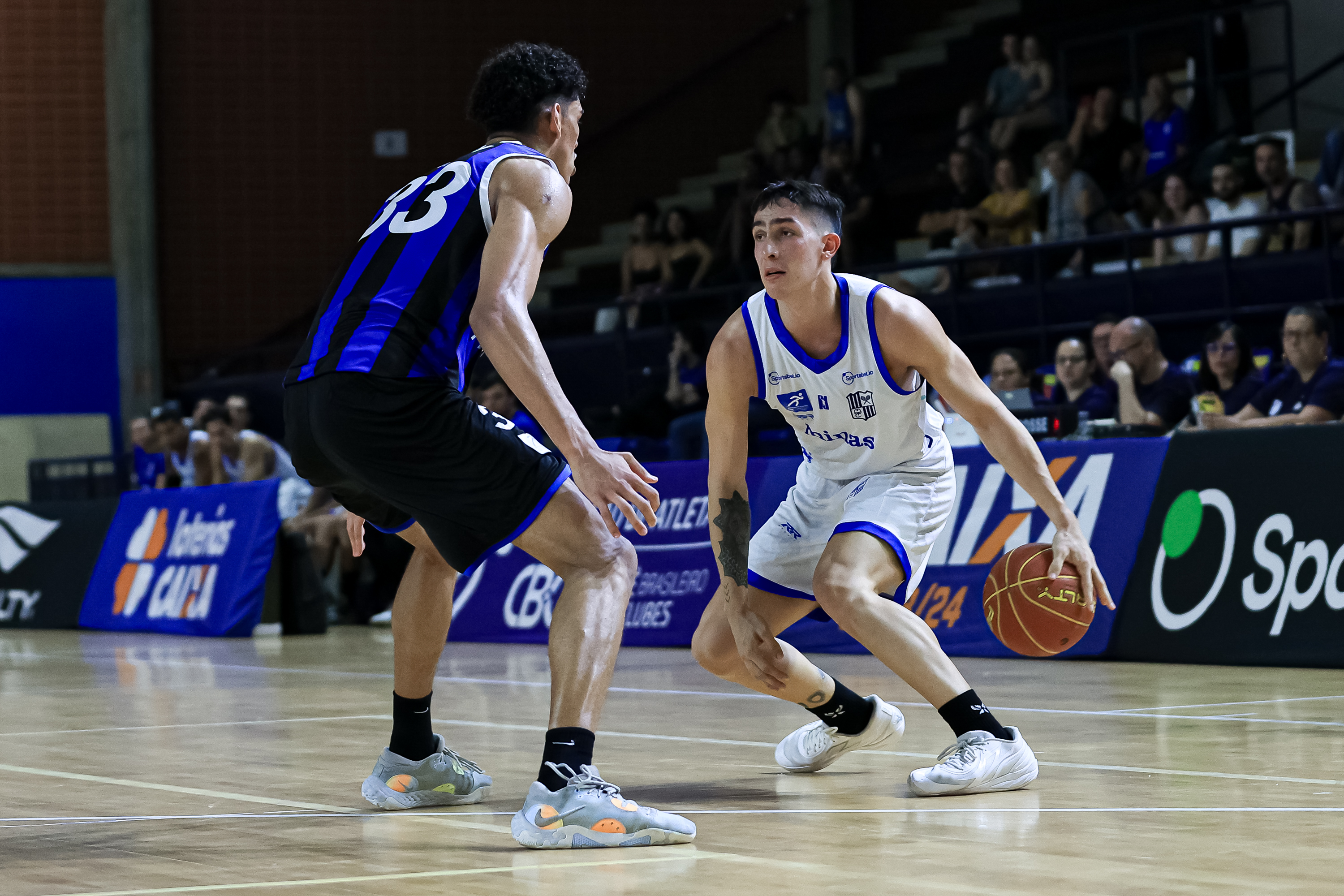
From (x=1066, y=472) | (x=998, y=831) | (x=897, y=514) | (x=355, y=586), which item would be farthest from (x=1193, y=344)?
(x=998, y=831)

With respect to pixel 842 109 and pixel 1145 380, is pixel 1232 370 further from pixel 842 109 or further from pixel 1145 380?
pixel 842 109

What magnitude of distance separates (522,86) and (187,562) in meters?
10.1

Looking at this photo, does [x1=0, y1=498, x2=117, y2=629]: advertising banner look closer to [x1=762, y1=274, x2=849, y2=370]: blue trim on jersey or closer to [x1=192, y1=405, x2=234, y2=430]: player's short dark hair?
[x1=192, y1=405, x2=234, y2=430]: player's short dark hair

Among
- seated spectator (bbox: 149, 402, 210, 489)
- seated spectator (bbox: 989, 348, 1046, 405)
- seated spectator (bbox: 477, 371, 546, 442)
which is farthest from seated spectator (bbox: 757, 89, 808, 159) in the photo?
seated spectator (bbox: 989, 348, 1046, 405)

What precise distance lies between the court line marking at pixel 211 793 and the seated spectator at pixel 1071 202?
965 cm

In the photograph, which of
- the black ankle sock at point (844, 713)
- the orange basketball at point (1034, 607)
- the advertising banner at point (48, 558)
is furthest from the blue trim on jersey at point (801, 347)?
the advertising banner at point (48, 558)

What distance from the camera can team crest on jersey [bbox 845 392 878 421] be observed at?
492 centimetres

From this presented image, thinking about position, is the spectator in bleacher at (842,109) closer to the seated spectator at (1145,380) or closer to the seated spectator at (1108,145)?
the seated spectator at (1108,145)

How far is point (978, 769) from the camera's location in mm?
4453

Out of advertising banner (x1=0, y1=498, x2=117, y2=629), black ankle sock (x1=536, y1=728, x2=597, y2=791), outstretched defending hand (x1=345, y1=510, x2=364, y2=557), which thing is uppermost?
outstretched defending hand (x1=345, y1=510, x2=364, y2=557)

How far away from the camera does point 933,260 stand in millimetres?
13180

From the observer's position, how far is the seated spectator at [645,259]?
54.5 feet

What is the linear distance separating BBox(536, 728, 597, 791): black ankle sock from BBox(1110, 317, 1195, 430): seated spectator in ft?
22.8

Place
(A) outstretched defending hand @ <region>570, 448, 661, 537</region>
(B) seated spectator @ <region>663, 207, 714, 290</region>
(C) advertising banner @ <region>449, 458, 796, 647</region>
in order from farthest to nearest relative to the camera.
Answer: (B) seated spectator @ <region>663, 207, 714, 290</region> → (C) advertising banner @ <region>449, 458, 796, 647</region> → (A) outstretched defending hand @ <region>570, 448, 661, 537</region>
